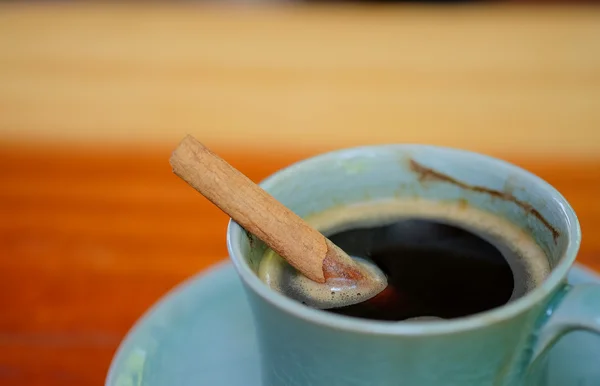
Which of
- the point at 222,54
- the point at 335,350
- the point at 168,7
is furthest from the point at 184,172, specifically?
the point at 168,7

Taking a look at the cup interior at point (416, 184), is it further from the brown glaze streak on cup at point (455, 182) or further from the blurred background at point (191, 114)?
the blurred background at point (191, 114)

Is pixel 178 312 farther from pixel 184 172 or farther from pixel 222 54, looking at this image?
pixel 222 54

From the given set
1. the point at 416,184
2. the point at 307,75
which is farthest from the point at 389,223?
the point at 307,75

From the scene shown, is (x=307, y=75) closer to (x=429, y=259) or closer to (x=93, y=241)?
(x=93, y=241)

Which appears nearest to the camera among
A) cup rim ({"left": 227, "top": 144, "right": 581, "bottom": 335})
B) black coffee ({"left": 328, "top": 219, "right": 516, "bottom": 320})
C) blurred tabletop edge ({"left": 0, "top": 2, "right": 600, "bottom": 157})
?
cup rim ({"left": 227, "top": 144, "right": 581, "bottom": 335})

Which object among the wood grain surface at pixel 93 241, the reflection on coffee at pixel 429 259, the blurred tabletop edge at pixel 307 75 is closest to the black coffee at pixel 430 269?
the reflection on coffee at pixel 429 259

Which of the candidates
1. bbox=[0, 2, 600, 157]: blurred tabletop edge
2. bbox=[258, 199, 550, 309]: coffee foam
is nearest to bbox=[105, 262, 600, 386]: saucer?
bbox=[258, 199, 550, 309]: coffee foam

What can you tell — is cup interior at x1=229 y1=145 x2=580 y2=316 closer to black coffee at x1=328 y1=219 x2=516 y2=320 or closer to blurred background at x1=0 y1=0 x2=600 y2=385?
black coffee at x1=328 y1=219 x2=516 y2=320
